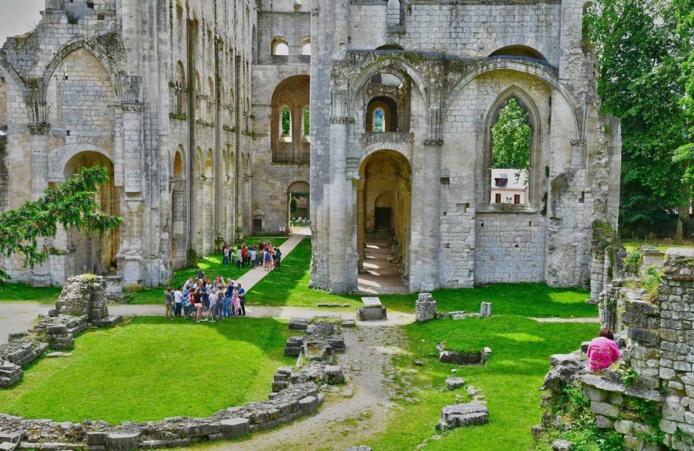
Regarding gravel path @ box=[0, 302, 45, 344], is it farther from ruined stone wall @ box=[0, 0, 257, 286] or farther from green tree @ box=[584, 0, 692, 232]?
green tree @ box=[584, 0, 692, 232]

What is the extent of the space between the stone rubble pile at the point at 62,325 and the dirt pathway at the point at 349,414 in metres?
7.09

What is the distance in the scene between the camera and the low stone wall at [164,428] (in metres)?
12.2

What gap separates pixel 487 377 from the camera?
52.2ft

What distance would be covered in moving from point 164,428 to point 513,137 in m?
→ 40.6

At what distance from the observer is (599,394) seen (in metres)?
10.8

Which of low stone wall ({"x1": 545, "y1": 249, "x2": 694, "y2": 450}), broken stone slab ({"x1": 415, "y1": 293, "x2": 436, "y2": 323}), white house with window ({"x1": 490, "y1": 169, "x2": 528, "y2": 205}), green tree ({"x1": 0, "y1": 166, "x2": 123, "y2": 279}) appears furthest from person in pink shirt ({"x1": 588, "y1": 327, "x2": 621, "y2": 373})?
white house with window ({"x1": 490, "y1": 169, "x2": 528, "y2": 205})

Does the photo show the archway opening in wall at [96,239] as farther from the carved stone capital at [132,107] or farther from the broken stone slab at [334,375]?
the broken stone slab at [334,375]

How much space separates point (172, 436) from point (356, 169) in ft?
52.7

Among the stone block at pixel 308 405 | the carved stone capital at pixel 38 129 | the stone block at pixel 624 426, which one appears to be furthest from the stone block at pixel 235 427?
the carved stone capital at pixel 38 129

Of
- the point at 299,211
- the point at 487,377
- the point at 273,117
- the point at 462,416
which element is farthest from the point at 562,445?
the point at 299,211

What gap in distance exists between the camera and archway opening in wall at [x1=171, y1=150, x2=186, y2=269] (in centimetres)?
3228

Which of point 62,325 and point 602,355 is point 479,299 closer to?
point 602,355

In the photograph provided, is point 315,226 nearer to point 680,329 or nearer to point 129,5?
point 129,5

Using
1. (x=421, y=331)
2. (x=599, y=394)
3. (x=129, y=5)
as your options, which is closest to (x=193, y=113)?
(x=129, y=5)
